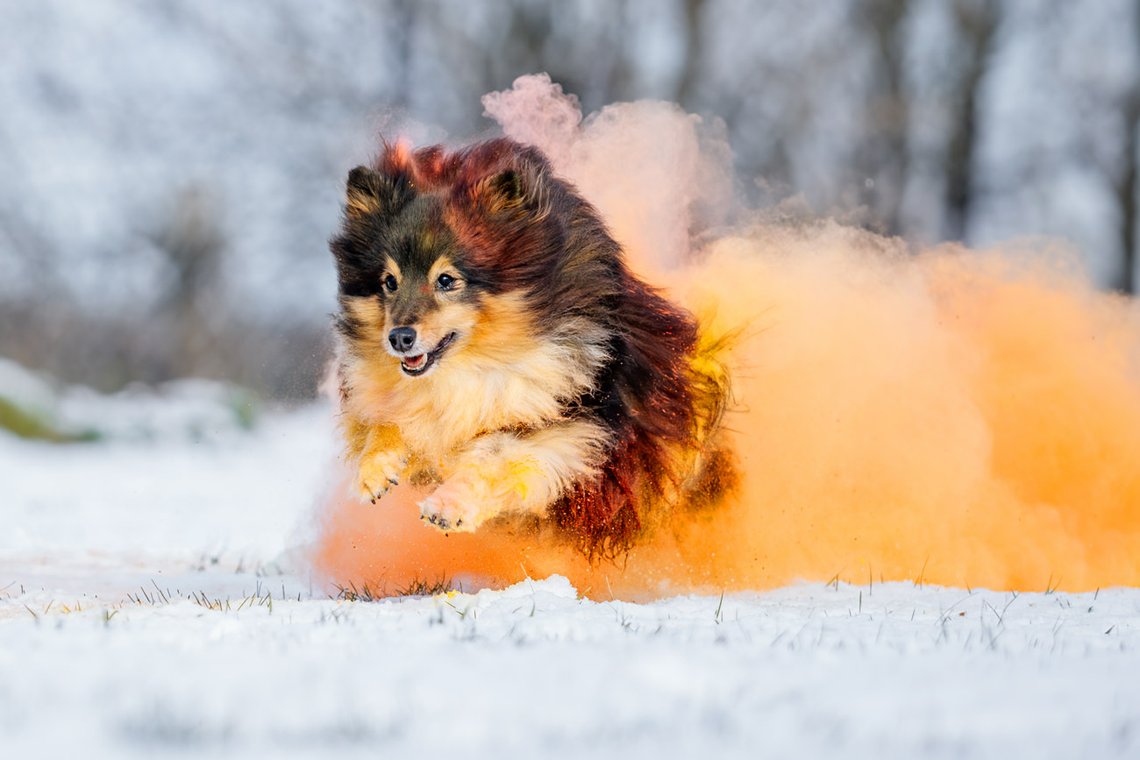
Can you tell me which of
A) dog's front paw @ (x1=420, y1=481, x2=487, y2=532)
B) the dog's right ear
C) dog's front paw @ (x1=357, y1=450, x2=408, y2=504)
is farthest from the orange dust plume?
dog's front paw @ (x1=420, y1=481, x2=487, y2=532)

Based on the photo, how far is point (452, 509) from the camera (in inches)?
160

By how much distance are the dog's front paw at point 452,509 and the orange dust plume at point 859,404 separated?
41.7 inches

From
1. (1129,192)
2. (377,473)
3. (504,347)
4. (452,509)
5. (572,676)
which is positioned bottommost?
(572,676)

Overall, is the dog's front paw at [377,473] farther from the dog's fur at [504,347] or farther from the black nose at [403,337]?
the black nose at [403,337]

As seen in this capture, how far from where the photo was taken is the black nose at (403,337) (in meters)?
4.25

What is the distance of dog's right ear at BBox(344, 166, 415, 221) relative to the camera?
467 centimetres

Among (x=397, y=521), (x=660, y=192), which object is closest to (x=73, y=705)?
(x=397, y=521)

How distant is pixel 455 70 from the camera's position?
1550 cm

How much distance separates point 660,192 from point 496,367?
1915mm

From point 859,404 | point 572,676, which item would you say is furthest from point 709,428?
point 572,676

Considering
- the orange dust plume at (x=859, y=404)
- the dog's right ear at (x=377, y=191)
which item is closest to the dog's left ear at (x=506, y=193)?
the dog's right ear at (x=377, y=191)

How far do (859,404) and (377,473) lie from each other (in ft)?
9.53

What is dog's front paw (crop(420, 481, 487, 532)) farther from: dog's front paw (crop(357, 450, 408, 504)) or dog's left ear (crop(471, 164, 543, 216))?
dog's left ear (crop(471, 164, 543, 216))

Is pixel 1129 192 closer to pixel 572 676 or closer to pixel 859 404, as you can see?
pixel 859 404
